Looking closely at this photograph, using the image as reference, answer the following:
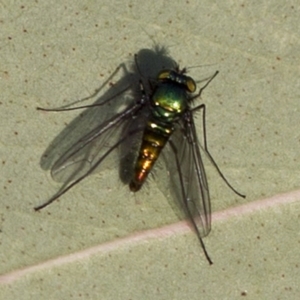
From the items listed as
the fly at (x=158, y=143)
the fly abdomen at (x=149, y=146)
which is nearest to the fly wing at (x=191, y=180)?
the fly at (x=158, y=143)

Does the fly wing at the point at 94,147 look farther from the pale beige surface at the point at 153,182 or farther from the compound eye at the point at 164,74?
the compound eye at the point at 164,74

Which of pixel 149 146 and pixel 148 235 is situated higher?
pixel 149 146

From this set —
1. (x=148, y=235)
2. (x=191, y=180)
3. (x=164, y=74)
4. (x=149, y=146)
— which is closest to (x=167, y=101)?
(x=164, y=74)

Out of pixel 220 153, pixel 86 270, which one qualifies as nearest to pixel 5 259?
pixel 86 270

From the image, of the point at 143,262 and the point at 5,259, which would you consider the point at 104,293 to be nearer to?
the point at 143,262

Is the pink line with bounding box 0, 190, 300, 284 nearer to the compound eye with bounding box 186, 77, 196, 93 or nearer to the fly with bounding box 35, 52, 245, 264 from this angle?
the fly with bounding box 35, 52, 245, 264

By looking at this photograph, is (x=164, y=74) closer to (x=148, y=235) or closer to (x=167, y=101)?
(x=167, y=101)

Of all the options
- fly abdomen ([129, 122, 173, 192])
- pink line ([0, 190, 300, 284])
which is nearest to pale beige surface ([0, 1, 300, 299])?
pink line ([0, 190, 300, 284])
